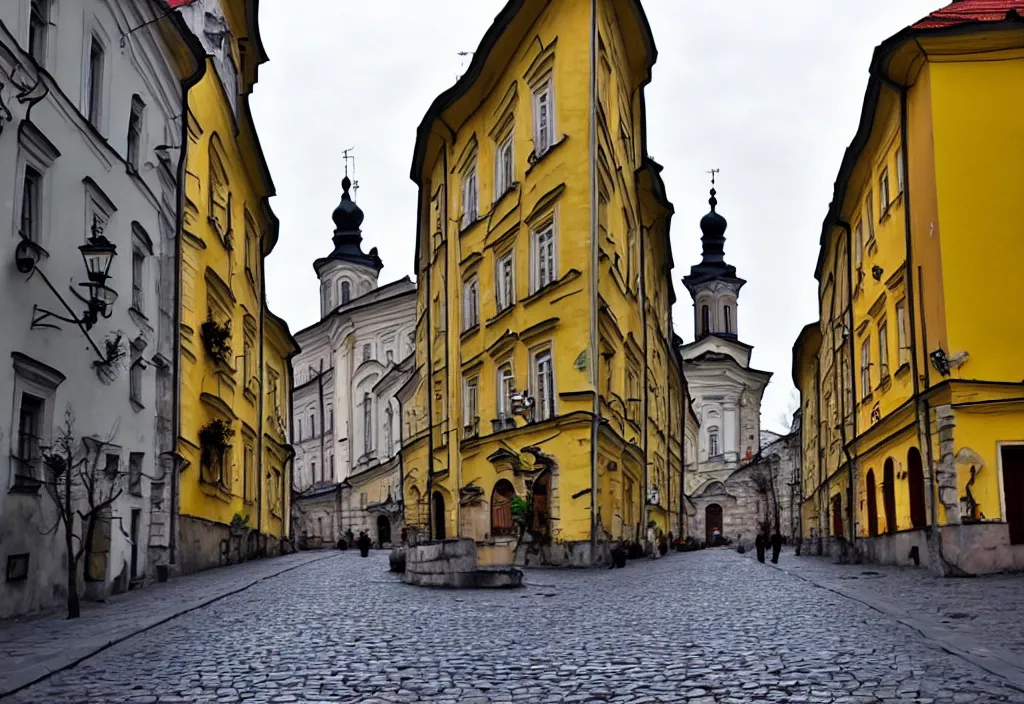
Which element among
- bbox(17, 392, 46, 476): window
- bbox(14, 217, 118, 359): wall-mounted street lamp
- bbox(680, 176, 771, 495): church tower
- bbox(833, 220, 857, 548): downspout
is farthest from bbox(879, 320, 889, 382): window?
bbox(680, 176, 771, 495): church tower

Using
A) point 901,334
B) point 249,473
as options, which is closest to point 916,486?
point 901,334

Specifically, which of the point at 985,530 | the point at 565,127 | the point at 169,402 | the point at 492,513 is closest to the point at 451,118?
the point at 565,127

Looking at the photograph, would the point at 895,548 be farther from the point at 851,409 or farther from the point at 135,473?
the point at 135,473

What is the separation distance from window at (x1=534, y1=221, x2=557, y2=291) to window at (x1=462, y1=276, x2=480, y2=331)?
15.7 ft

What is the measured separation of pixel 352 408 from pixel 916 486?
186 feet

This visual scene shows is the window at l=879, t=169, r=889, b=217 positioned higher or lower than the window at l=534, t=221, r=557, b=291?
higher

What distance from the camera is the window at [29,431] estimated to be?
52.0ft

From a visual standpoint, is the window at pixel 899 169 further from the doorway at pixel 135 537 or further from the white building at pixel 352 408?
the white building at pixel 352 408

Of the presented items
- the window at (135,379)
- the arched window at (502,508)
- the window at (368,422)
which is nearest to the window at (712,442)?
the window at (368,422)

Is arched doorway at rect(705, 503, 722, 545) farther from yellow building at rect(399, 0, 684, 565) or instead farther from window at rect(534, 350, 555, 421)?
window at rect(534, 350, 555, 421)

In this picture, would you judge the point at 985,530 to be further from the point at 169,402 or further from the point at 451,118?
the point at 451,118

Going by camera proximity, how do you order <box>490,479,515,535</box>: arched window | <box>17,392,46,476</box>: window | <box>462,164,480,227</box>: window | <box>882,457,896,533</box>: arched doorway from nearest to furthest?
<box>17,392,46,476</box>: window < <box>882,457,896,533</box>: arched doorway < <box>490,479,515,535</box>: arched window < <box>462,164,480,227</box>: window

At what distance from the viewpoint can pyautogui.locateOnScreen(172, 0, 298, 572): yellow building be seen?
91.9 ft

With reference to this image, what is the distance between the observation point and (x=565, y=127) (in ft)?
98.8
